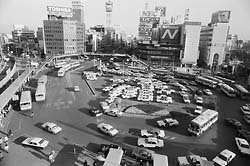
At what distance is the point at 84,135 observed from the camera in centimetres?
1866

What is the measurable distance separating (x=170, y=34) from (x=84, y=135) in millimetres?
59198

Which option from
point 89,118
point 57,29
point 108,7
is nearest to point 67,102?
point 89,118

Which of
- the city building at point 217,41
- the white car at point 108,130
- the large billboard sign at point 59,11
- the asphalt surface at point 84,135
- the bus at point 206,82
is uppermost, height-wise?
the large billboard sign at point 59,11

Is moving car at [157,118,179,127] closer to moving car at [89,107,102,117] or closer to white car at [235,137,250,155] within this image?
white car at [235,137,250,155]

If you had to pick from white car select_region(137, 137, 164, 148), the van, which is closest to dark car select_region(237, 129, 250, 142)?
white car select_region(137, 137, 164, 148)

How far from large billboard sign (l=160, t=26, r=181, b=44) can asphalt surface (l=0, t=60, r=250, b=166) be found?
4433 cm

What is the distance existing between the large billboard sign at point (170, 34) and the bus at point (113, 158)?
60418mm

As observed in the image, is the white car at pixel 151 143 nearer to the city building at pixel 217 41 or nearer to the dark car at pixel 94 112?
the dark car at pixel 94 112

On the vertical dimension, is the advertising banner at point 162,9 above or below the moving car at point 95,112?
above

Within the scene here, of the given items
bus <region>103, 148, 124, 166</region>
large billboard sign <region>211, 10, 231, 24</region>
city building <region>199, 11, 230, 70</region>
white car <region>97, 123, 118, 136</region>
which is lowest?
white car <region>97, 123, 118, 136</region>

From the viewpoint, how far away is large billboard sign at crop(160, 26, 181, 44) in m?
67.1

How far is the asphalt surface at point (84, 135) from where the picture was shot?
50.2 feet

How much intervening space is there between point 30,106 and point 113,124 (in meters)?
12.9

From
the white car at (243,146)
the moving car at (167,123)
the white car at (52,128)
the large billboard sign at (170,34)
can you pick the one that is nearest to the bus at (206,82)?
the moving car at (167,123)
